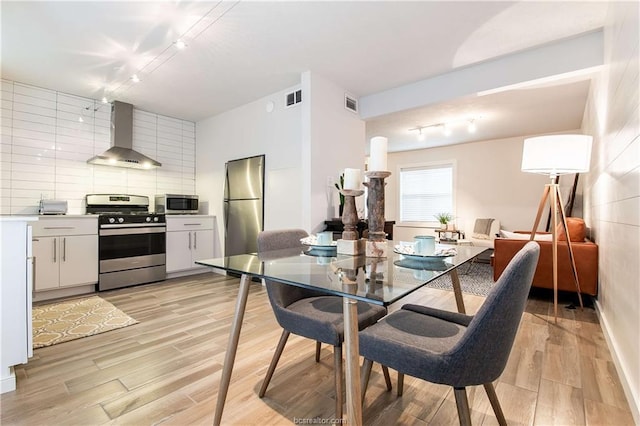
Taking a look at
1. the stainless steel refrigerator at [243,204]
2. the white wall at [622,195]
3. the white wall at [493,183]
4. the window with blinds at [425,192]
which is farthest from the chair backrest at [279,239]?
the window with blinds at [425,192]

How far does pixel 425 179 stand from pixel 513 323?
20.6 feet

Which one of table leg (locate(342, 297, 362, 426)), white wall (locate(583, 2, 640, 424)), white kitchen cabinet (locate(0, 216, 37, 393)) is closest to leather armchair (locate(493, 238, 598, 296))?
white wall (locate(583, 2, 640, 424))

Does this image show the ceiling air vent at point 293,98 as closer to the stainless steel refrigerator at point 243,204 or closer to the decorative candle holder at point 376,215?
the stainless steel refrigerator at point 243,204

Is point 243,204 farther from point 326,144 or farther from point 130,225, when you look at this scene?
point 326,144

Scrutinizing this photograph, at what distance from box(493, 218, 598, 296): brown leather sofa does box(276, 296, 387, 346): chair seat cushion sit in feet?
8.22

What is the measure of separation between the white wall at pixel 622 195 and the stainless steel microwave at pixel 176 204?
473 cm

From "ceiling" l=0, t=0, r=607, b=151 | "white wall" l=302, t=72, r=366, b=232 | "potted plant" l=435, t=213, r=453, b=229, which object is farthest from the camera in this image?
"potted plant" l=435, t=213, r=453, b=229

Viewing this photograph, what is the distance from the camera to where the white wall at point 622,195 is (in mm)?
1445

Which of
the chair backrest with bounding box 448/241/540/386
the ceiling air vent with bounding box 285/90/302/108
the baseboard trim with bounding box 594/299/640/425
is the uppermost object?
the ceiling air vent with bounding box 285/90/302/108

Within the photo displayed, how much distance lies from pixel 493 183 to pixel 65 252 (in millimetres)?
6920

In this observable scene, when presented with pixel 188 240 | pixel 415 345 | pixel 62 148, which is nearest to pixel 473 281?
pixel 415 345

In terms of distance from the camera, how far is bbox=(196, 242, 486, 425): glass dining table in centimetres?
90

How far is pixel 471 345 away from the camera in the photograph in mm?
882

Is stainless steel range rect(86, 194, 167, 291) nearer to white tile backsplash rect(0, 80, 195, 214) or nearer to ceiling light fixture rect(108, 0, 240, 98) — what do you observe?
white tile backsplash rect(0, 80, 195, 214)
